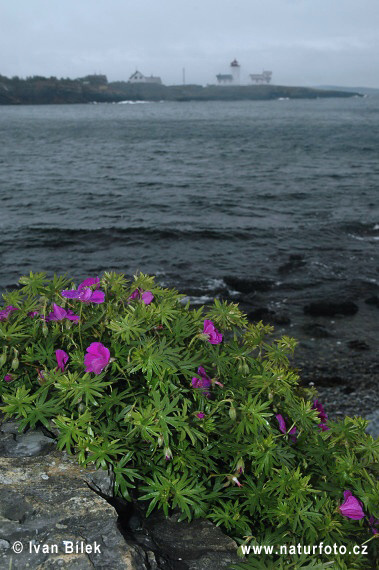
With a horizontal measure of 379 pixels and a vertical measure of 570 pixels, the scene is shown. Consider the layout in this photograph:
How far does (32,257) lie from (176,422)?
16.5 metres

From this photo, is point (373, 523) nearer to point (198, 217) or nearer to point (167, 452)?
point (167, 452)

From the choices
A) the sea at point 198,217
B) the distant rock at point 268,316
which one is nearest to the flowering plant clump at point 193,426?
the distant rock at point 268,316

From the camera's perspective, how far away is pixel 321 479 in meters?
2.74

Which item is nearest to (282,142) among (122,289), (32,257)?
(32,257)

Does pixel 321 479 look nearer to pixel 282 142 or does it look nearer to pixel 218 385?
pixel 218 385

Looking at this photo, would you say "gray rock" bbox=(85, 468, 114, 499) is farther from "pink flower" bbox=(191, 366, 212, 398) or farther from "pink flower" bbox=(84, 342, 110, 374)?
"pink flower" bbox=(191, 366, 212, 398)

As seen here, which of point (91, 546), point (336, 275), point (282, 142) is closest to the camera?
point (91, 546)

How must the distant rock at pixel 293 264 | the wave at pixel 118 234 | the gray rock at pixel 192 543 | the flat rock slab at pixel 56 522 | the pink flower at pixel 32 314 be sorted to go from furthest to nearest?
the wave at pixel 118 234 < the distant rock at pixel 293 264 < the pink flower at pixel 32 314 < the gray rock at pixel 192 543 < the flat rock slab at pixel 56 522

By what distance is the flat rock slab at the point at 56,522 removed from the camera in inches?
79.0

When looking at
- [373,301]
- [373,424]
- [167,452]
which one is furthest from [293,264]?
[167,452]

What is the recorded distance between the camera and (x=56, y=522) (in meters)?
2.19

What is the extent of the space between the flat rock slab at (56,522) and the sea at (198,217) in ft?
35.8

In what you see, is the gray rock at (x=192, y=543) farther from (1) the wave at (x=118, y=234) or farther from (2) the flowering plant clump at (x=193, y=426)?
(1) the wave at (x=118, y=234)

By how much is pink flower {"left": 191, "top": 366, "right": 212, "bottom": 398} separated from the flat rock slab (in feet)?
2.33
